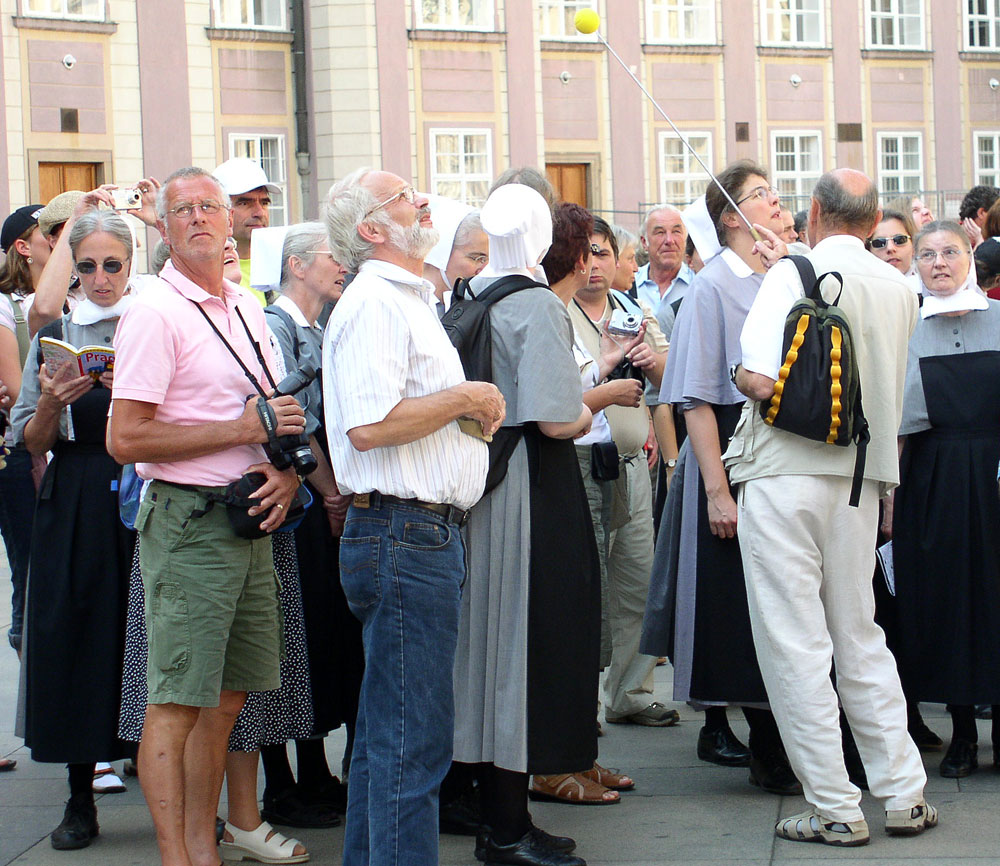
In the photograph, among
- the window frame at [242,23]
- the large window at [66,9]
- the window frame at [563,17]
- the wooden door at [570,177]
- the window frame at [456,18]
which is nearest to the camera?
the large window at [66,9]

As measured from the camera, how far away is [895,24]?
29.2 meters

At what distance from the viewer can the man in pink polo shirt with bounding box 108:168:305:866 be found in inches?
159

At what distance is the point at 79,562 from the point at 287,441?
1.06 m

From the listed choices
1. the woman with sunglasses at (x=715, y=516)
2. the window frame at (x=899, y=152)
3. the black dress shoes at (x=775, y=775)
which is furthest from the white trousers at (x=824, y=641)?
the window frame at (x=899, y=152)

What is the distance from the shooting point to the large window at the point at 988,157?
29797mm

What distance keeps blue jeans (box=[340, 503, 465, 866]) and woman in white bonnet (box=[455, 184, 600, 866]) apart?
18.4 inches

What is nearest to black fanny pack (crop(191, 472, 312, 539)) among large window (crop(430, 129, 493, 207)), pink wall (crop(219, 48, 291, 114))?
pink wall (crop(219, 48, 291, 114))

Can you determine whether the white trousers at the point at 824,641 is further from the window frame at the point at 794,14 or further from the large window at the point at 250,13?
the window frame at the point at 794,14

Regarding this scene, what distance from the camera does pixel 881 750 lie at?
447cm

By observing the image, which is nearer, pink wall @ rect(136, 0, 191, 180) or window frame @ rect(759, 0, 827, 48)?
pink wall @ rect(136, 0, 191, 180)

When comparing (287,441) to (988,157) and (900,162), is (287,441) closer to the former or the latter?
(900,162)

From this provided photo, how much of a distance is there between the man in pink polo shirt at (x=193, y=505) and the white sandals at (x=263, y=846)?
28cm

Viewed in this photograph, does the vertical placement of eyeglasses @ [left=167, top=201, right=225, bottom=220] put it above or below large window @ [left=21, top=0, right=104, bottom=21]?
below

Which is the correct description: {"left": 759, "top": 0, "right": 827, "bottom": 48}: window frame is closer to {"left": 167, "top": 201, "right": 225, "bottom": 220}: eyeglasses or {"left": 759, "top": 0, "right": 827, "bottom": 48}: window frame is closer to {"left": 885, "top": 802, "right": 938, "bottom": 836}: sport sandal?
{"left": 885, "top": 802, "right": 938, "bottom": 836}: sport sandal
